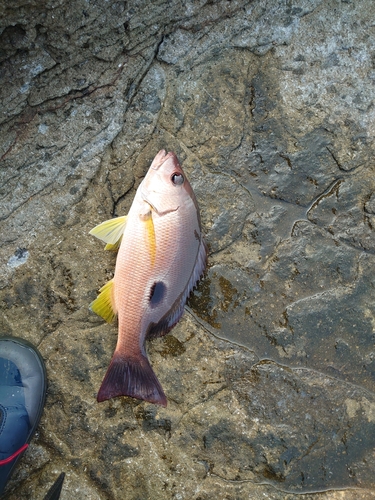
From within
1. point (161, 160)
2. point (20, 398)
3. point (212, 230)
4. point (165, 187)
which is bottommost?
point (20, 398)

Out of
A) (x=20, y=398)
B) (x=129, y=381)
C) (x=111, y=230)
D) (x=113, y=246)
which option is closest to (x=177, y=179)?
(x=111, y=230)

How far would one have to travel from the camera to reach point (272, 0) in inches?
143

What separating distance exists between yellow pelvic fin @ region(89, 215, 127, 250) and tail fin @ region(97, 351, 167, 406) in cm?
72

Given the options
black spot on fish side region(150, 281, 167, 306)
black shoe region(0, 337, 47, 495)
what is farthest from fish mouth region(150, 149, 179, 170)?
black shoe region(0, 337, 47, 495)

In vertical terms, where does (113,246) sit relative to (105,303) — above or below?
above

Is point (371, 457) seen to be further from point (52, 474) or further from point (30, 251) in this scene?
point (30, 251)

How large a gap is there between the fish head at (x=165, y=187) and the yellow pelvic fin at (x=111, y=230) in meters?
0.25

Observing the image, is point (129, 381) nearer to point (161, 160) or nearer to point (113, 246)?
point (113, 246)

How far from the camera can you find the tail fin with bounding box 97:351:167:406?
3.16 m

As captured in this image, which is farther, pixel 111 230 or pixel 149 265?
pixel 111 230

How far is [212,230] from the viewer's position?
3.54m

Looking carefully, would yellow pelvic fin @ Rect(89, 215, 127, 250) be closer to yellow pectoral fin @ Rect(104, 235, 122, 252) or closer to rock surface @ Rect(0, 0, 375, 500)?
yellow pectoral fin @ Rect(104, 235, 122, 252)

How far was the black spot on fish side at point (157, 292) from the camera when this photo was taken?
3.12 meters

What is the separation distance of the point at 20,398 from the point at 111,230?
132cm
